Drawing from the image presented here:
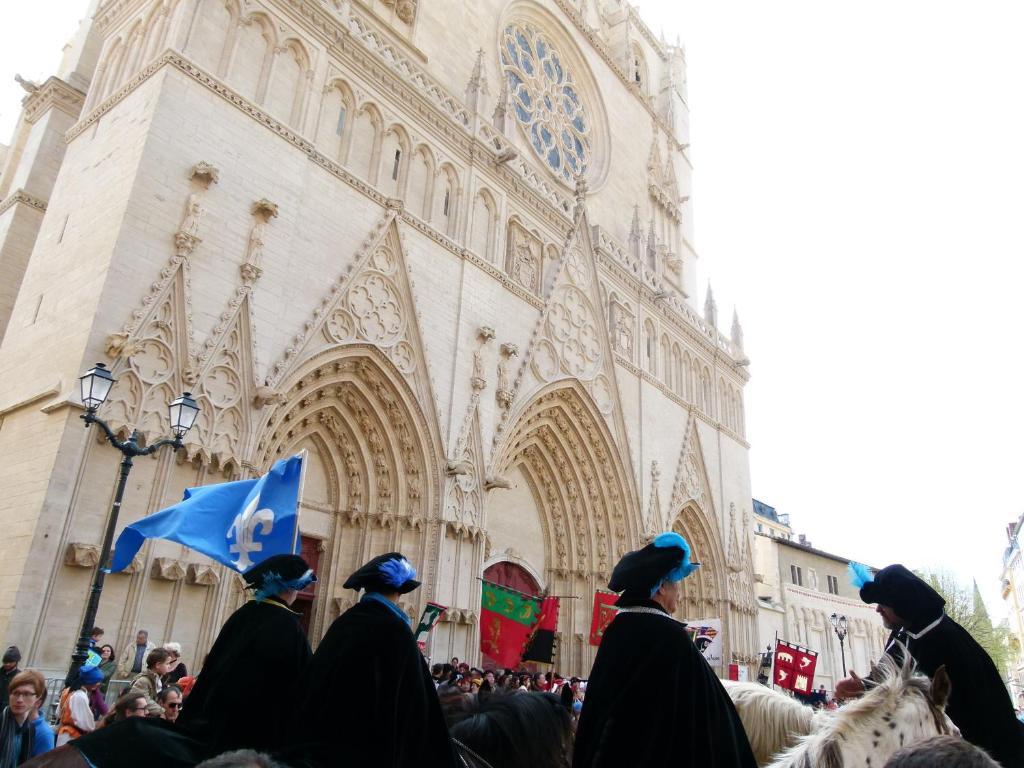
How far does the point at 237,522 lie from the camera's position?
227 inches

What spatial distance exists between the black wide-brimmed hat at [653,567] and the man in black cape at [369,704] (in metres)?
0.96

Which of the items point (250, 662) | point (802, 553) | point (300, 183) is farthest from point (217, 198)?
point (802, 553)

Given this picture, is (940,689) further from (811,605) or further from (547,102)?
(811,605)

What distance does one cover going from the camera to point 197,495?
21.5 ft

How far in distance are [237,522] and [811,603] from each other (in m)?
31.5

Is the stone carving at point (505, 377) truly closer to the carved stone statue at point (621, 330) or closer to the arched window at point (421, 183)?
the arched window at point (421, 183)

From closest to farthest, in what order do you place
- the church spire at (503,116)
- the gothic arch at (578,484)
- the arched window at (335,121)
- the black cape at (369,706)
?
the black cape at (369,706), the arched window at (335,121), the gothic arch at (578,484), the church spire at (503,116)

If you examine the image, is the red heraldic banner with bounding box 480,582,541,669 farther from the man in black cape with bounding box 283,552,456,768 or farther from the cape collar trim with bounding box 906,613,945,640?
the man in black cape with bounding box 283,552,456,768

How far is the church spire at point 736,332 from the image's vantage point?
2868 centimetres

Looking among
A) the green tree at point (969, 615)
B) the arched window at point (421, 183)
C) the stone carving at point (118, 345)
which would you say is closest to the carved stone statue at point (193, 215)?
the stone carving at point (118, 345)

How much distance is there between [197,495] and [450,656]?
8.47 metres

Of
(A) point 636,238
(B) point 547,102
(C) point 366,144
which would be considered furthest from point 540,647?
(B) point 547,102

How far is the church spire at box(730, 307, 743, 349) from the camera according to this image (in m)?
28.7

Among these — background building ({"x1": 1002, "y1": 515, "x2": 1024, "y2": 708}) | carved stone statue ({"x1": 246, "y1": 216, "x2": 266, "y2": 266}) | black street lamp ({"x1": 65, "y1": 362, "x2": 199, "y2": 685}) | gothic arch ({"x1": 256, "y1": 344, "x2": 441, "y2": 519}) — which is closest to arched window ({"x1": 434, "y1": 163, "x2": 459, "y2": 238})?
gothic arch ({"x1": 256, "y1": 344, "x2": 441, "y2": 519})
